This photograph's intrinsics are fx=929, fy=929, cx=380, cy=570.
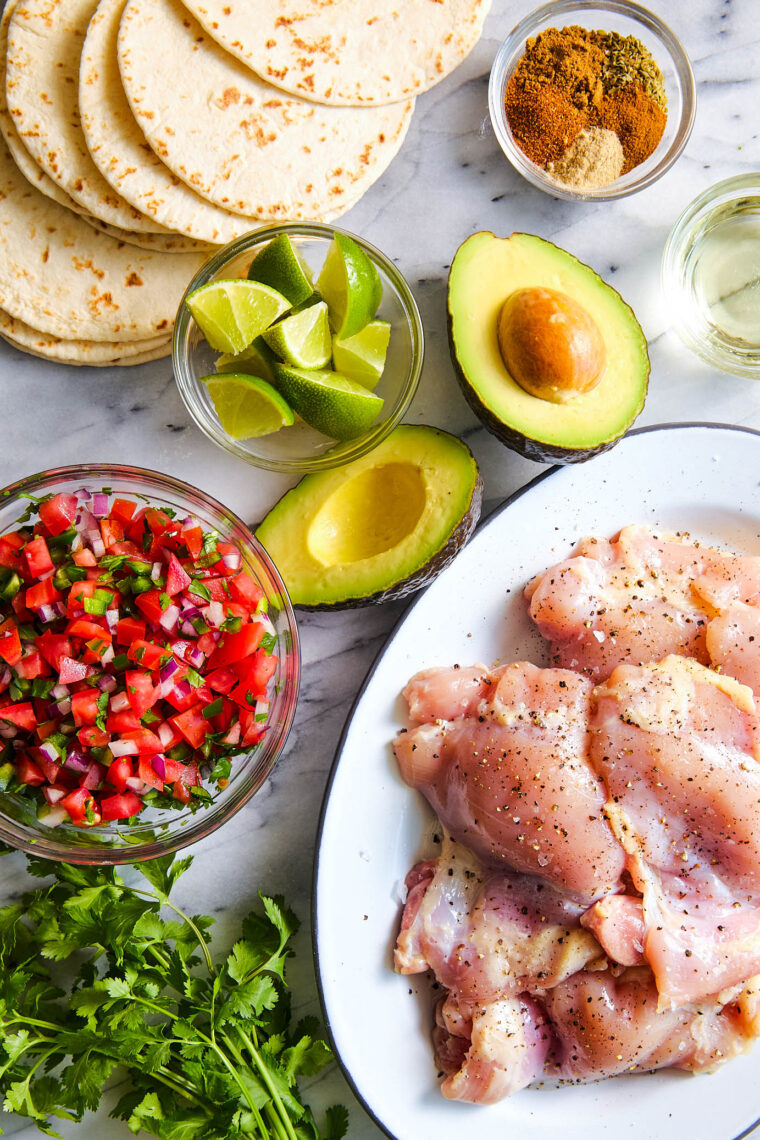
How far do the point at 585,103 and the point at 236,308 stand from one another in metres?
0.95

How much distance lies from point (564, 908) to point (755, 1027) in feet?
1.61

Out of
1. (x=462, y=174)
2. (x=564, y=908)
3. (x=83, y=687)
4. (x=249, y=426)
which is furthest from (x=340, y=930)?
(x=462, y=174)

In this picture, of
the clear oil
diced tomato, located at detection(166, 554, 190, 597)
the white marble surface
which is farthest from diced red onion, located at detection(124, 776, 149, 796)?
the clear oil

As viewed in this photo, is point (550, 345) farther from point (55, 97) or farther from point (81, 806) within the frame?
point (81, 806)

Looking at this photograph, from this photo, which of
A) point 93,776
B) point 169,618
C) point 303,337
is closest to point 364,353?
point 303,337

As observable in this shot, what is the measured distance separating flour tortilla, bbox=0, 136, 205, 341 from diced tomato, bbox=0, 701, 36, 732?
2.72 feet

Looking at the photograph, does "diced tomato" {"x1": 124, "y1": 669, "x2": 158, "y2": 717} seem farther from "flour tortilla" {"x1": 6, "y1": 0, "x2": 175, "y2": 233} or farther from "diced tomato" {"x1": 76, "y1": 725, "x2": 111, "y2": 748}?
"flour tortilla" {"x1": 6, "y1": 0, "x2": 175, "y2": 233}

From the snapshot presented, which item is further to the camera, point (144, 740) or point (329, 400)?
point (329, 400)

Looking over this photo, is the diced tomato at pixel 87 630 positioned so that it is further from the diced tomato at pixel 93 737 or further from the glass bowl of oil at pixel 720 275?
the glass bowl of oil at pixel 720 275

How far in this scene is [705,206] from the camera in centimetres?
224

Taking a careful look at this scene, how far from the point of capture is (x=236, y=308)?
1878 mm

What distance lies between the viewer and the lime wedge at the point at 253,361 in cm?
198

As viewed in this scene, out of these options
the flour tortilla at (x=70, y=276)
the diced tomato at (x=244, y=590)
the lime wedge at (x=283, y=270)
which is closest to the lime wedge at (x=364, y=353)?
the lime wedge at (x=283, y=270)

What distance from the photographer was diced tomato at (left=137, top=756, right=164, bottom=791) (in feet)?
5.87
